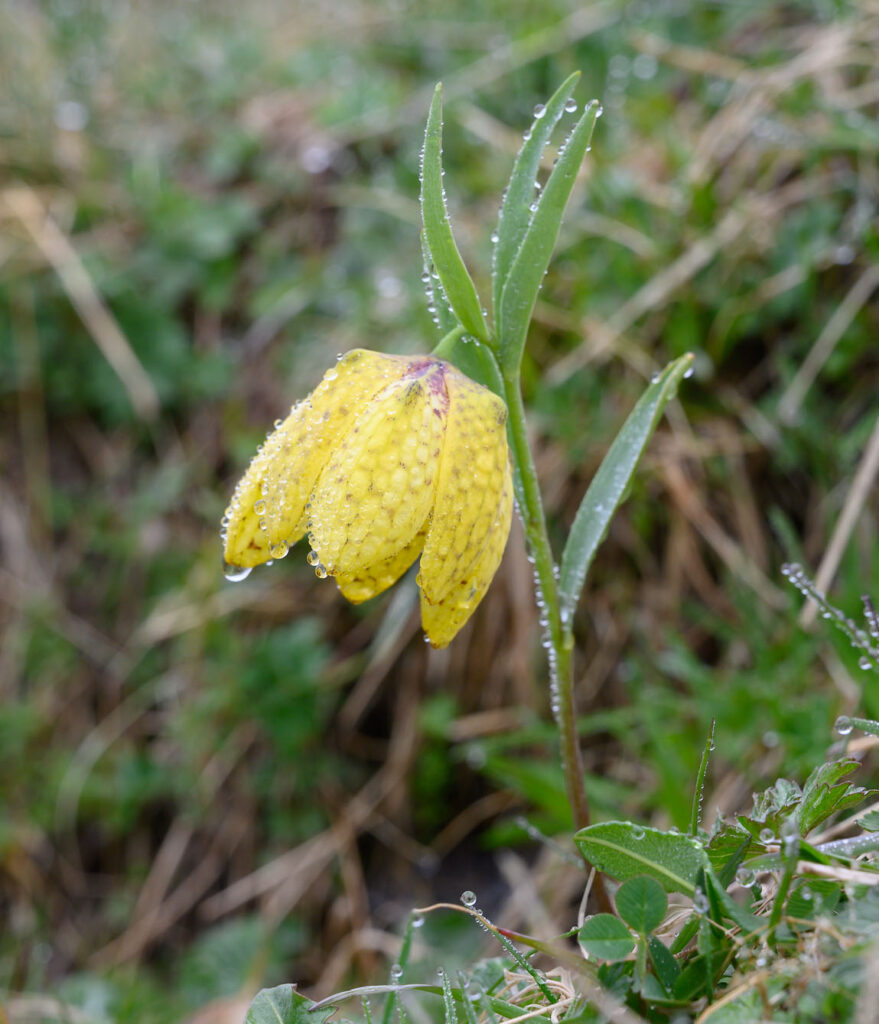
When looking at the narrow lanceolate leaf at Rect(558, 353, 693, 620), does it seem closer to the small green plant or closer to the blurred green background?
the small green plant

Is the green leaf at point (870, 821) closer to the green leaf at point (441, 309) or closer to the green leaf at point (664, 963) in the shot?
the green leaf at point (664, 963)

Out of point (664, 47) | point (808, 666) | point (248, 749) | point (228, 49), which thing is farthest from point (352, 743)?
point (228, 49)

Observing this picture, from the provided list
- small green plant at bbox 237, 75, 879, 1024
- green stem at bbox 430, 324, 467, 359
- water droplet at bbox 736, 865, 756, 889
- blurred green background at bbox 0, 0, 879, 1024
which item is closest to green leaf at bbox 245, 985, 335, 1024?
small green plant at bbox 237, 75, 879, 1024

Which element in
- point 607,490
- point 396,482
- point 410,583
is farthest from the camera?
point 410,583

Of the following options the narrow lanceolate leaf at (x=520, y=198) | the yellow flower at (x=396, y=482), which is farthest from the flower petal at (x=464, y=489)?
the narrow lanceolate leaf at (x=520, y=198)

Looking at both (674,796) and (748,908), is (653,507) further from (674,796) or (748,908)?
(748,908)

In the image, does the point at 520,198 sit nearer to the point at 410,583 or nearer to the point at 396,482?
the point at 396,482

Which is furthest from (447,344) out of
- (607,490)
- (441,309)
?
(607,490)
